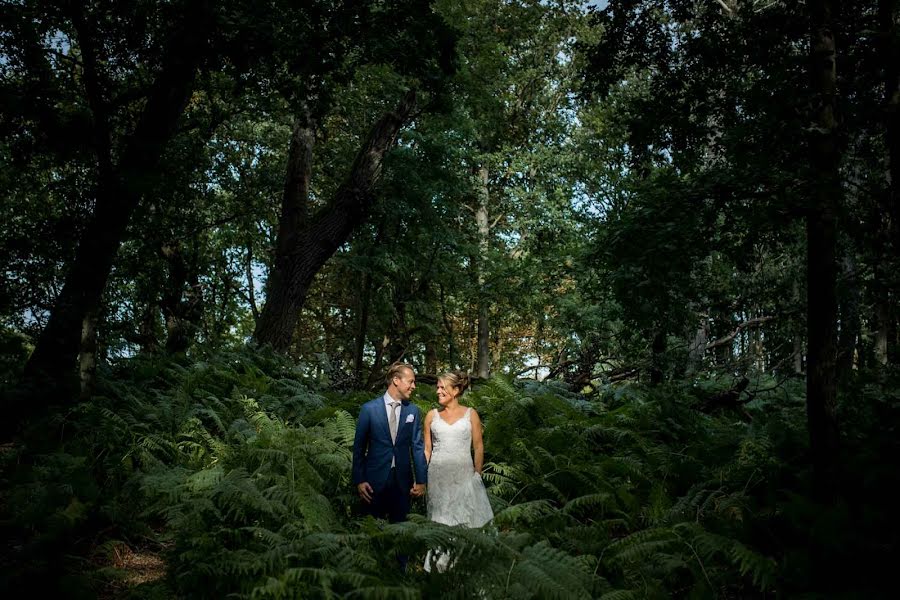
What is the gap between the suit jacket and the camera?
5.88 meters

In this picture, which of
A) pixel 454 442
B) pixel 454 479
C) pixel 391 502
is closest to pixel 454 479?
pixel 454 479

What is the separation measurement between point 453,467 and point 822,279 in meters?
4.02

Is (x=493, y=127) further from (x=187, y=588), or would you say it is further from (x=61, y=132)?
(x=187, y=588)

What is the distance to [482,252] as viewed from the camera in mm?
22453

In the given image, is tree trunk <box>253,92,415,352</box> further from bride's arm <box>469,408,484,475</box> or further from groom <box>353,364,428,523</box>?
bride's arm <box>469,408,484,475</box>

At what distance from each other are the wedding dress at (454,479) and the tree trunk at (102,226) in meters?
5.17

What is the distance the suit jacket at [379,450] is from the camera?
5879 mm

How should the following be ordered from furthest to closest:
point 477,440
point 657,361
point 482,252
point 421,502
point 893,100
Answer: point 482,252 → point 657,361 → point 893,100 → point 421,502 → point 477,440

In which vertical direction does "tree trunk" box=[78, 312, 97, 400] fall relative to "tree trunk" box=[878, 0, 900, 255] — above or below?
below

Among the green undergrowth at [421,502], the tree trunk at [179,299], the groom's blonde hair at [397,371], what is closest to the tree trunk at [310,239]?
the green undergrowth at [421,502]

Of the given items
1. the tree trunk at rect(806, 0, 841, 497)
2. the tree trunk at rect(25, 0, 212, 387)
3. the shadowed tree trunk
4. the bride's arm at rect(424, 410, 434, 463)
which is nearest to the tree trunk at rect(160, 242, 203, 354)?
the tree trunk at rect(25, 0, 212, 387)

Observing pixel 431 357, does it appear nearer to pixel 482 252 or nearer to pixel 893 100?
pixel 482 252

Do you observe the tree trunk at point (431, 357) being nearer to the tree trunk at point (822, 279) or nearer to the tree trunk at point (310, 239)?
the tree trunk at point (310, 239)

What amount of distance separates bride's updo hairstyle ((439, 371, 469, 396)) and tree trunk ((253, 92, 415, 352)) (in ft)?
24.9
